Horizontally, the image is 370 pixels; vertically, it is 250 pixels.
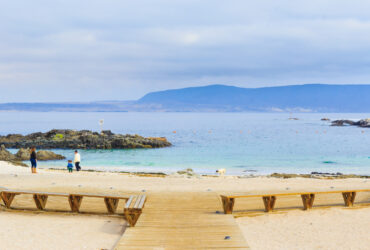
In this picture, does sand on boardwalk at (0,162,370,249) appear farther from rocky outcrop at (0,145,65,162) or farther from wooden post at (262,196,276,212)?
rocky outcrop at (0,145,65,162)

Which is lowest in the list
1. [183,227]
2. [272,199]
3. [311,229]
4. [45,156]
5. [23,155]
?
[45,156]

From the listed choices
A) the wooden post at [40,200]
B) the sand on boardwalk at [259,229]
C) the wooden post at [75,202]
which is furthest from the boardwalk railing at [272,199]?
the wooden post at [40,200]

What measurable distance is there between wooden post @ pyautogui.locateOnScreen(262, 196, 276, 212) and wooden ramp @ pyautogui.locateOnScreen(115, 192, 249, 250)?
1278 millimetres

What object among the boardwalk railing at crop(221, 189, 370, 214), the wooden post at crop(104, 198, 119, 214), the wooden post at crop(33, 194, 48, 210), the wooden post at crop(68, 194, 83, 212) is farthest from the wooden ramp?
the wooden post at crop(33, 194, 48, 210)

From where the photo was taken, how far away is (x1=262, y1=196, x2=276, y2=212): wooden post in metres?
11.7

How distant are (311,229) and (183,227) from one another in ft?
10.8

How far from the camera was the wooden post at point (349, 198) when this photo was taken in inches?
493

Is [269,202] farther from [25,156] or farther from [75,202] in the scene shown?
[25,156]

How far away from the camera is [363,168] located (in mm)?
34719

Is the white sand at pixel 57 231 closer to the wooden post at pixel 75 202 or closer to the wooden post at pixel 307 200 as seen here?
the wooden post at pixel 75 202

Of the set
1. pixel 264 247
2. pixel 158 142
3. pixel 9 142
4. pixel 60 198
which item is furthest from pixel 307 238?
pixel 9 142

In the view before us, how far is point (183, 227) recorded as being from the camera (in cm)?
941

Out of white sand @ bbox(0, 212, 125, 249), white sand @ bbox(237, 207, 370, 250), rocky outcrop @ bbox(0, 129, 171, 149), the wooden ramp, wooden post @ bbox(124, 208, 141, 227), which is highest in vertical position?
wooden post @ bbox(124, 208, 141, 227)

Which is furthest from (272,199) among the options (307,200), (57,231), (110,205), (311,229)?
(57,231)
